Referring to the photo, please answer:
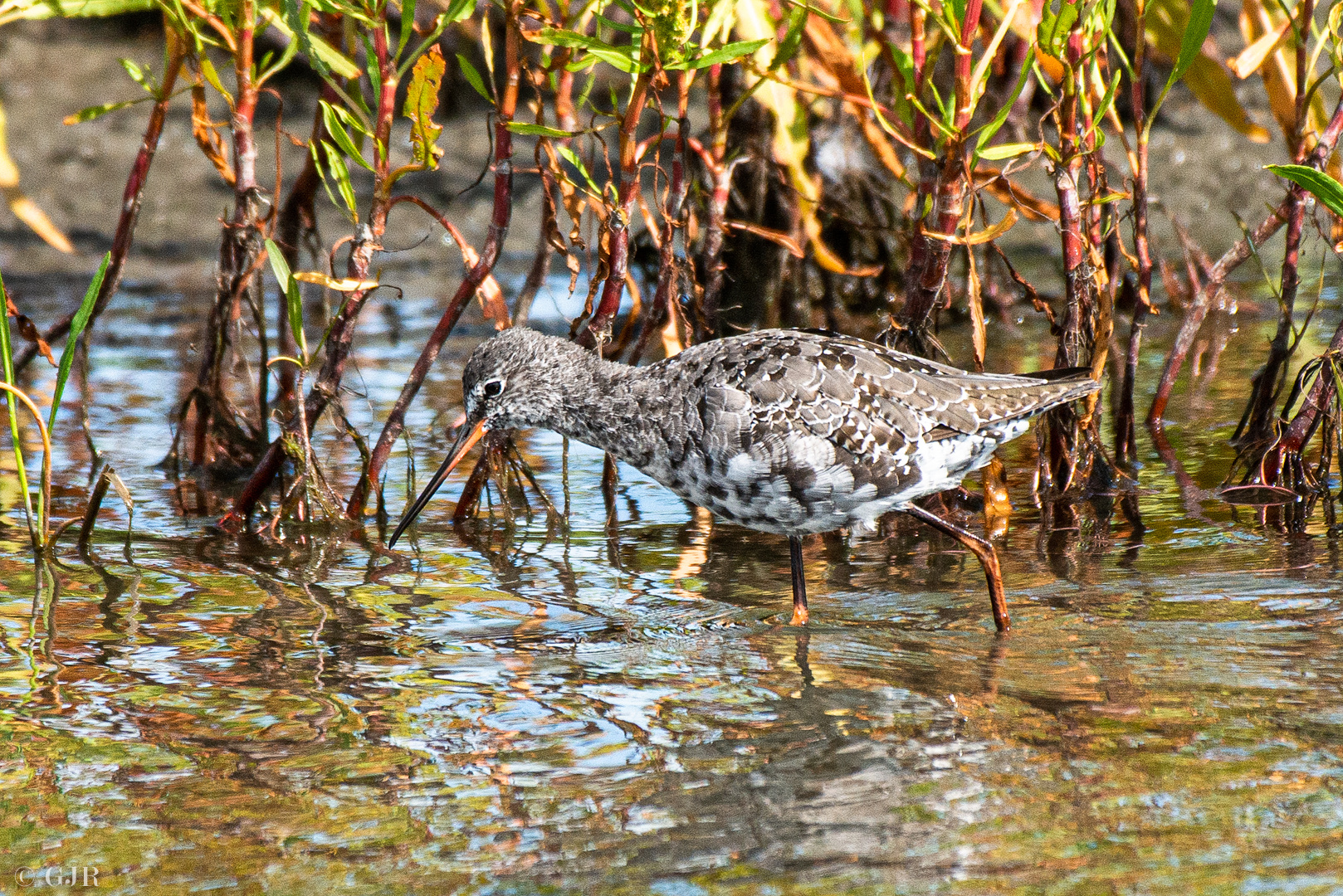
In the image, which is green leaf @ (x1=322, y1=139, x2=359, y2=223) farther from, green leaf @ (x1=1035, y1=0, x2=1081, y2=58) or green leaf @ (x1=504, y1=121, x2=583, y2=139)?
green leaf @ (x1=1035, y1=0, x2=1081, y2=58)

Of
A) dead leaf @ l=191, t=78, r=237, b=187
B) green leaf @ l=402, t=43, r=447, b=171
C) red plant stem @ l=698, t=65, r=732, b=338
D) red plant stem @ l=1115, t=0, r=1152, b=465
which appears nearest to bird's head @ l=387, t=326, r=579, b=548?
green leaf @ l=402, t=43, r=447, b=171

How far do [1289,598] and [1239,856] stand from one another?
6.59 ft

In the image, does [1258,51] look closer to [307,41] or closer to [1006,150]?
[1006,150]

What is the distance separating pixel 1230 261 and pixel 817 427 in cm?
241

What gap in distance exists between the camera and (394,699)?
185 inches

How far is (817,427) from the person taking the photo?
209 inches

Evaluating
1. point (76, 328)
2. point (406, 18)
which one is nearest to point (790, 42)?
point (406, 18)

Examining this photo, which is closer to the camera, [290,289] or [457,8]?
[457,8]

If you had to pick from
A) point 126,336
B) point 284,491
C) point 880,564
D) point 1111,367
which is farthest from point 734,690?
point 126,336

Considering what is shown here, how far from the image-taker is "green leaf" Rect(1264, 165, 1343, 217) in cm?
502

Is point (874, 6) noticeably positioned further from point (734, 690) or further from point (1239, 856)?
point (1239, 856)

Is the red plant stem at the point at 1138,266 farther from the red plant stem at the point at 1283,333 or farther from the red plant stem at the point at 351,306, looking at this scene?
the red plant stem at the point at 351,306

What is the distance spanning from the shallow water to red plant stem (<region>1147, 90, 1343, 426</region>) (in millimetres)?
577

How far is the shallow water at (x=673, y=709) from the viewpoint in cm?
362
